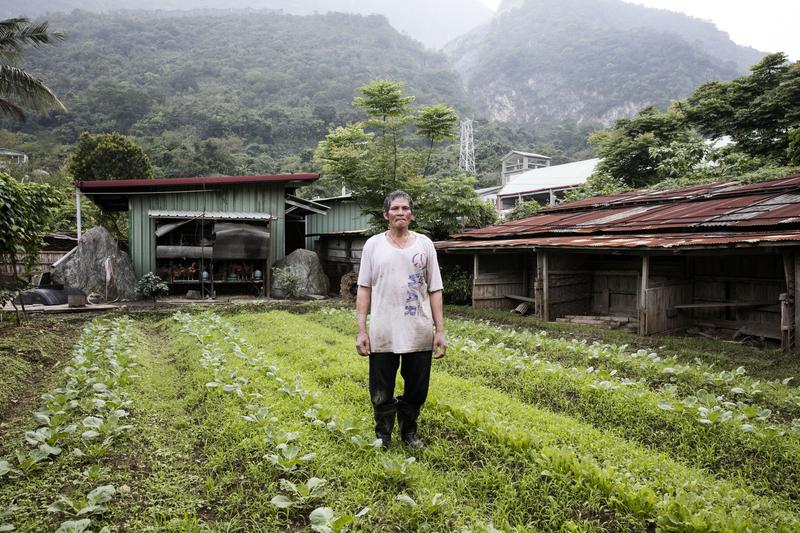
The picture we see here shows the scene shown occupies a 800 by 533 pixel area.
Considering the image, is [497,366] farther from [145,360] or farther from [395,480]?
[145,360]

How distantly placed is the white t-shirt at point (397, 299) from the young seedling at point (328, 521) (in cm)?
134

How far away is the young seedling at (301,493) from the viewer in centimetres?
332

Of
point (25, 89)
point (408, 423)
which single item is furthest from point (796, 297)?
point (25, 89)

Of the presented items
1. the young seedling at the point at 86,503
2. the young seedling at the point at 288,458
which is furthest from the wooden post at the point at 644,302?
the young seedling at the point at 86,503

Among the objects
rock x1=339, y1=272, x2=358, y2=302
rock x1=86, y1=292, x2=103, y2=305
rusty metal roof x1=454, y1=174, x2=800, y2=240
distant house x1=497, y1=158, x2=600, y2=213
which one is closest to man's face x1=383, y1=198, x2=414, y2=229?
rusty metal roof x1=454, y1=174, x2=800, y2=240

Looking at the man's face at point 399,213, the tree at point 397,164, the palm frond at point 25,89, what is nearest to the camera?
the man's face at point 399,213

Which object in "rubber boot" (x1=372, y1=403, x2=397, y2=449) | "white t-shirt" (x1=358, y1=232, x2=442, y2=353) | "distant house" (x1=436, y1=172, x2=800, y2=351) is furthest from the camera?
"distant house" (x1=436, y1=172, x2=800, y2=351)

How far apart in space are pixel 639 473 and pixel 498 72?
370ft

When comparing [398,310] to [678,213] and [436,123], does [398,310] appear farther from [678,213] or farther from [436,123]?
[436,123]

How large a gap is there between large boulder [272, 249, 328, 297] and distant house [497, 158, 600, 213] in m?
17.0

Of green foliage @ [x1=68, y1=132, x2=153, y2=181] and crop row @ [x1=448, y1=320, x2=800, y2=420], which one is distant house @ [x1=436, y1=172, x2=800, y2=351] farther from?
green foliage @ [x1=68, y1=132, x2=153, y2=181]

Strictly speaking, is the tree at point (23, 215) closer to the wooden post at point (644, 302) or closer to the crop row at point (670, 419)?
the crop row at point (670, 419)

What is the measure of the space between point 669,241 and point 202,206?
53.3 feet

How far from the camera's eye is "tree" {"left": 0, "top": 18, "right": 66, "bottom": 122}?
16906mm
